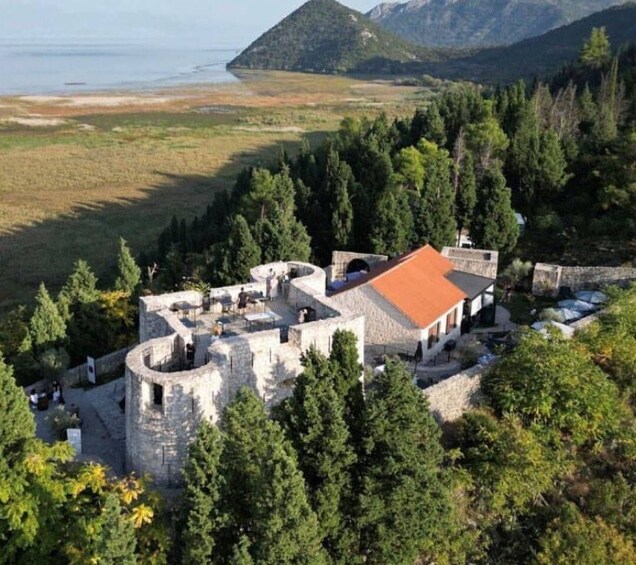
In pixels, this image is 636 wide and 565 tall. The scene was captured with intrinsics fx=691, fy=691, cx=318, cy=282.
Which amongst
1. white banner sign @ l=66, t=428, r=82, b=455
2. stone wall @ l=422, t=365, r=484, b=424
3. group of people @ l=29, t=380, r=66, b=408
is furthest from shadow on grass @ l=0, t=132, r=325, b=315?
stone wall @ l=422, t=365, r=484, b=424

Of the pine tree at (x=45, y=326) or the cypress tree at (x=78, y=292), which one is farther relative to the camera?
the cypress tree at (x=78, y=292)

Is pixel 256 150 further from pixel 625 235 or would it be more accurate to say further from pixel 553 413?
pixel 553 413

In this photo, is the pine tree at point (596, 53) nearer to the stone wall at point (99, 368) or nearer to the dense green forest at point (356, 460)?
the dense green forest at point (356, 460)

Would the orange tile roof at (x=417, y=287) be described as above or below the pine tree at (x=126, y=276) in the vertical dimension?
above

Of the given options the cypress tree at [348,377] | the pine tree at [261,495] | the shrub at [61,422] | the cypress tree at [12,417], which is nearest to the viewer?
the pine tree at [261,495]

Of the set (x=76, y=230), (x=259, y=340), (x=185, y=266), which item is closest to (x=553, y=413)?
(x=259, y=340)

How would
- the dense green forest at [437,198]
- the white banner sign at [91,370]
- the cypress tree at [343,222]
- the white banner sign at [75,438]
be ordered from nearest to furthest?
the white banner sign at [75,438] → the white banner sign at [91,370] → the dense green forest at [437,198] → the cypress tree at [343,222]

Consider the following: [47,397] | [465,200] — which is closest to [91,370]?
[47,397]

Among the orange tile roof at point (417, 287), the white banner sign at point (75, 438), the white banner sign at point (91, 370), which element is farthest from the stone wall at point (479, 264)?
the white banner sign at point (75, 438)
